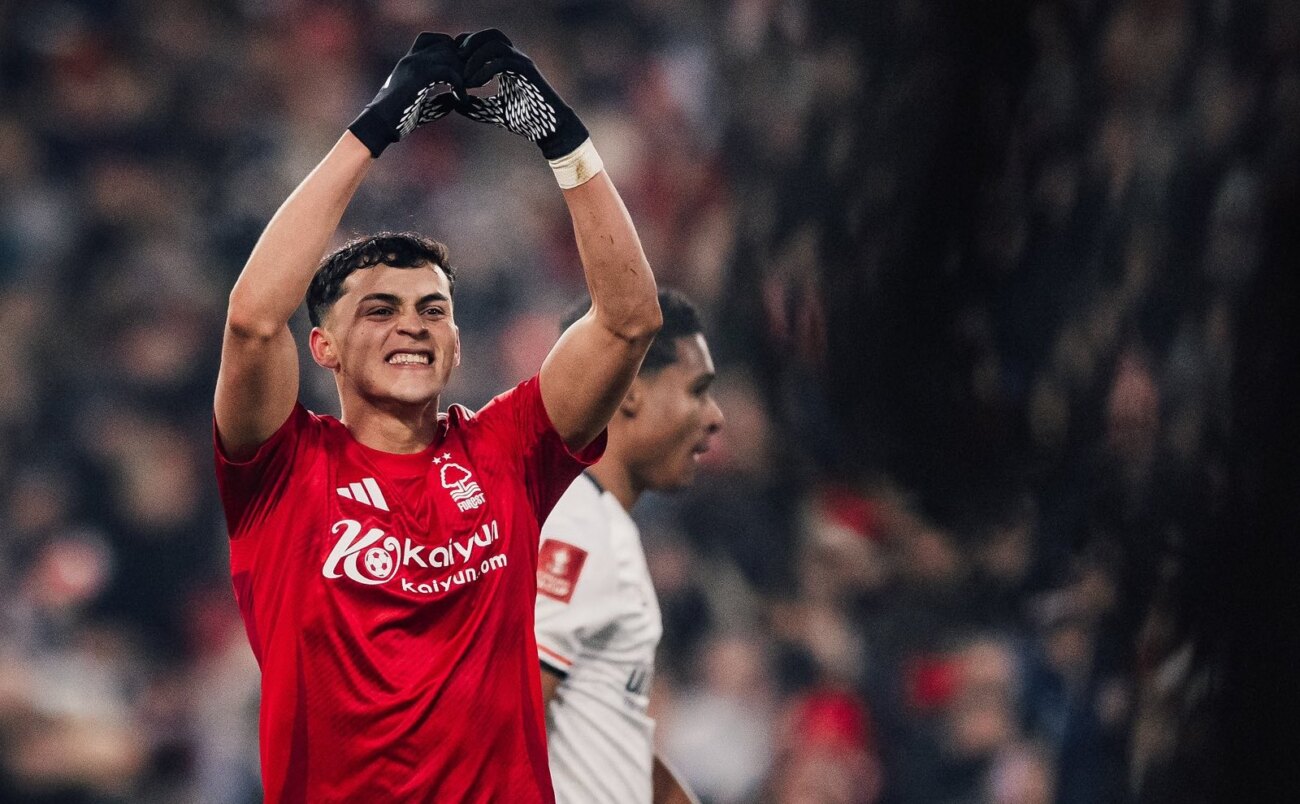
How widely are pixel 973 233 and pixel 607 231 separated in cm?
248

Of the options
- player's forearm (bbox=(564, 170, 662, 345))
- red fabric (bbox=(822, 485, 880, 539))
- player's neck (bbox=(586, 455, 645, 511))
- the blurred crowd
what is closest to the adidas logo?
player's forearm (bbox=(564, 170, 662, 345))

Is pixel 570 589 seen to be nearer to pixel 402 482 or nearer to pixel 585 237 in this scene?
pixel 402 482

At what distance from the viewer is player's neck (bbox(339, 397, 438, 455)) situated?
2.10 meters

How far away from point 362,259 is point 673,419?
3.57 ft

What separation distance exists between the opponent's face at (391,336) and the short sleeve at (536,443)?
4.1 inches

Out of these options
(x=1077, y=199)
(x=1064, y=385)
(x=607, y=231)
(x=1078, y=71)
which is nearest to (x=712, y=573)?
(x=1064, y=385)

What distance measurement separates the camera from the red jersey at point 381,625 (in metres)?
1.92

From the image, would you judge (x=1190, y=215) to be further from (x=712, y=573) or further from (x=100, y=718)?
(x=100, y=718)

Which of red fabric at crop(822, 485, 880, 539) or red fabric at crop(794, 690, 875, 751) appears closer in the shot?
red fabric at crop(794, 690, 875, 751)

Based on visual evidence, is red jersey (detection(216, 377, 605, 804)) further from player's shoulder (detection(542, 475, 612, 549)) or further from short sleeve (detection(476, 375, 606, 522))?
player's shoulder (detection(542, 475, 612, 549))

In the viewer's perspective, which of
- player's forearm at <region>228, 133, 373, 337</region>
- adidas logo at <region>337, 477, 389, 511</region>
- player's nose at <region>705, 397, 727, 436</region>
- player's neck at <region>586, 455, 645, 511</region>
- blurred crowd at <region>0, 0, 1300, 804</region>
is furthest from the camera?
blurred crowd at <region>0, 0, 1300, 804</region>

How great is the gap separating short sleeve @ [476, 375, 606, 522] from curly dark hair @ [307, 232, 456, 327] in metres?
0.22

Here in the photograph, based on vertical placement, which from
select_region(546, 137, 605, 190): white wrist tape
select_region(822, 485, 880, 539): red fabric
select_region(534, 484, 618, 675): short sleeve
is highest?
select_region(546, 137, 605, 190): white wrist tape

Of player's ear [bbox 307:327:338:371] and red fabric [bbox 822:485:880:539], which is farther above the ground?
player's ear [bbox 307:327:338:371]
